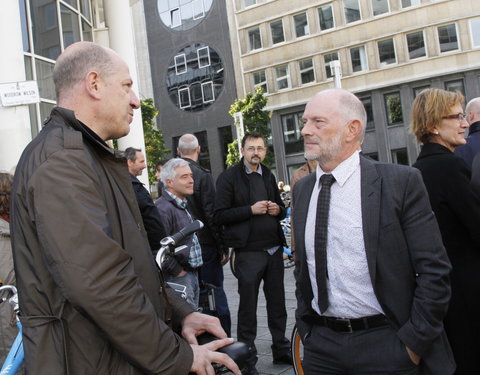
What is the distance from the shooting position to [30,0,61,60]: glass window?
41.4ft

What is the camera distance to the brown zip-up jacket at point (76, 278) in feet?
5.56

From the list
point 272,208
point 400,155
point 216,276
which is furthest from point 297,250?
point 400,155

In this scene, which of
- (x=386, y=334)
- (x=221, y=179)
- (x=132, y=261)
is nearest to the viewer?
(x=132, y=261)

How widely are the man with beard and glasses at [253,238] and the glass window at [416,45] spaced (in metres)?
35.0

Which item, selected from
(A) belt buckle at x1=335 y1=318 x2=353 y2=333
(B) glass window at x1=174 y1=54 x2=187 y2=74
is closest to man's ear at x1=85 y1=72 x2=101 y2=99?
(A) belt buckle at x1=335 y1=318 x2=353 y2=333

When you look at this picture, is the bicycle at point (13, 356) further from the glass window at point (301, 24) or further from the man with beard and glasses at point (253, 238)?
the glass window at point (301, 24)

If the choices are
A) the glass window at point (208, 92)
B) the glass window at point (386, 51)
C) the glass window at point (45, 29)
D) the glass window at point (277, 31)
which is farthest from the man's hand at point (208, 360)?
the glass window at point (208, 92)

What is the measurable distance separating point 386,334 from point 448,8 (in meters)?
38.8

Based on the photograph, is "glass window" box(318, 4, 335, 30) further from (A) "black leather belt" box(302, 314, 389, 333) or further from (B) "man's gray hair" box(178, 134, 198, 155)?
(A) "black leather belt" box(302, 314, 389, 333)

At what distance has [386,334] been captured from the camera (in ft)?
8.38

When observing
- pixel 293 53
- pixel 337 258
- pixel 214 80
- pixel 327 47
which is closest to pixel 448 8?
pixel 327 47

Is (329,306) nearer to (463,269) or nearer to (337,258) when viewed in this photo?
(337,258)

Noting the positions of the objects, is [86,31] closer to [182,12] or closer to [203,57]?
[203,57]

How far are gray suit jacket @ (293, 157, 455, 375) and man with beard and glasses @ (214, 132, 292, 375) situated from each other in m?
3.02
